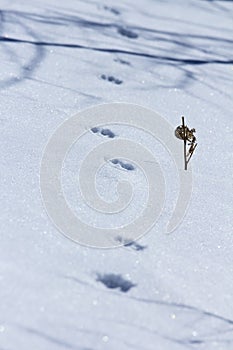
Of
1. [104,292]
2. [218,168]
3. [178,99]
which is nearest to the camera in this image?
[104,292]

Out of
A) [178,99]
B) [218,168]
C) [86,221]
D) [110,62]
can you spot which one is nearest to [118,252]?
[86,221]

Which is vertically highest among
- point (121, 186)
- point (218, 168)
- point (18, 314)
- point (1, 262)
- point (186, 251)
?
point (218, 168)

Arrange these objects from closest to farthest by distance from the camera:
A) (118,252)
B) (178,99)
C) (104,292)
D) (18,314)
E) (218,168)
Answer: (18,314) → (104,292) → (118,252) → (218,168) → (178,99)

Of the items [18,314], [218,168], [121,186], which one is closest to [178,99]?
[218,168]

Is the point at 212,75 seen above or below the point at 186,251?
above

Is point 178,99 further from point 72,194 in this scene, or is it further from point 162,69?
point 72,194

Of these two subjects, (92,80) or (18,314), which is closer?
(18,314)
